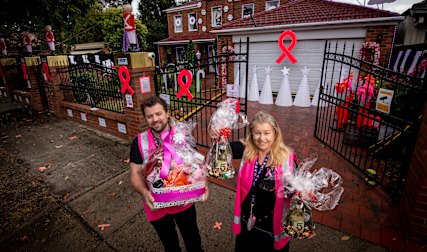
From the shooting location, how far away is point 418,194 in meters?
2.28

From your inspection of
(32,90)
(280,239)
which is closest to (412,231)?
(280,239)

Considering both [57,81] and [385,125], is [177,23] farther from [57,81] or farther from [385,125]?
[385,125]

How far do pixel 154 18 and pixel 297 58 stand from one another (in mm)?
28570

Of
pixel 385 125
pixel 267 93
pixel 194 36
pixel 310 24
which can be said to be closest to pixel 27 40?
pixel 267 93

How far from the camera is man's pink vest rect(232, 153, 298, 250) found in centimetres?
159

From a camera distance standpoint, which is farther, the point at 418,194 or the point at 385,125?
the point at 385,125

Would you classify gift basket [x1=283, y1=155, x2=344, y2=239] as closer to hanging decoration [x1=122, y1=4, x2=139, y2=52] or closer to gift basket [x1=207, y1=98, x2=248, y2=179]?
gift basket [x1=207, y1=98, x2=248, y2=179]

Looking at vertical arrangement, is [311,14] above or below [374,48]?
above

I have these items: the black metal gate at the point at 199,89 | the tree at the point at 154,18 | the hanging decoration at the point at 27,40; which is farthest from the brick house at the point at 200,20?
the hanging decoration at the point at 27,40

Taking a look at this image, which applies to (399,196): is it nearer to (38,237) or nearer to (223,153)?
(223,153)

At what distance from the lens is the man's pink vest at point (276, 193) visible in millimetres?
1593

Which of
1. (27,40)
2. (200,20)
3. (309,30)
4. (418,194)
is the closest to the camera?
(418,194)

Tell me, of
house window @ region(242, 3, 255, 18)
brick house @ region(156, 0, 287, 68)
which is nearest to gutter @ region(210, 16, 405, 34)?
brick house @ region(156, 0, 287, 68)

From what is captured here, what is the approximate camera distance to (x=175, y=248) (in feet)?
6.84
